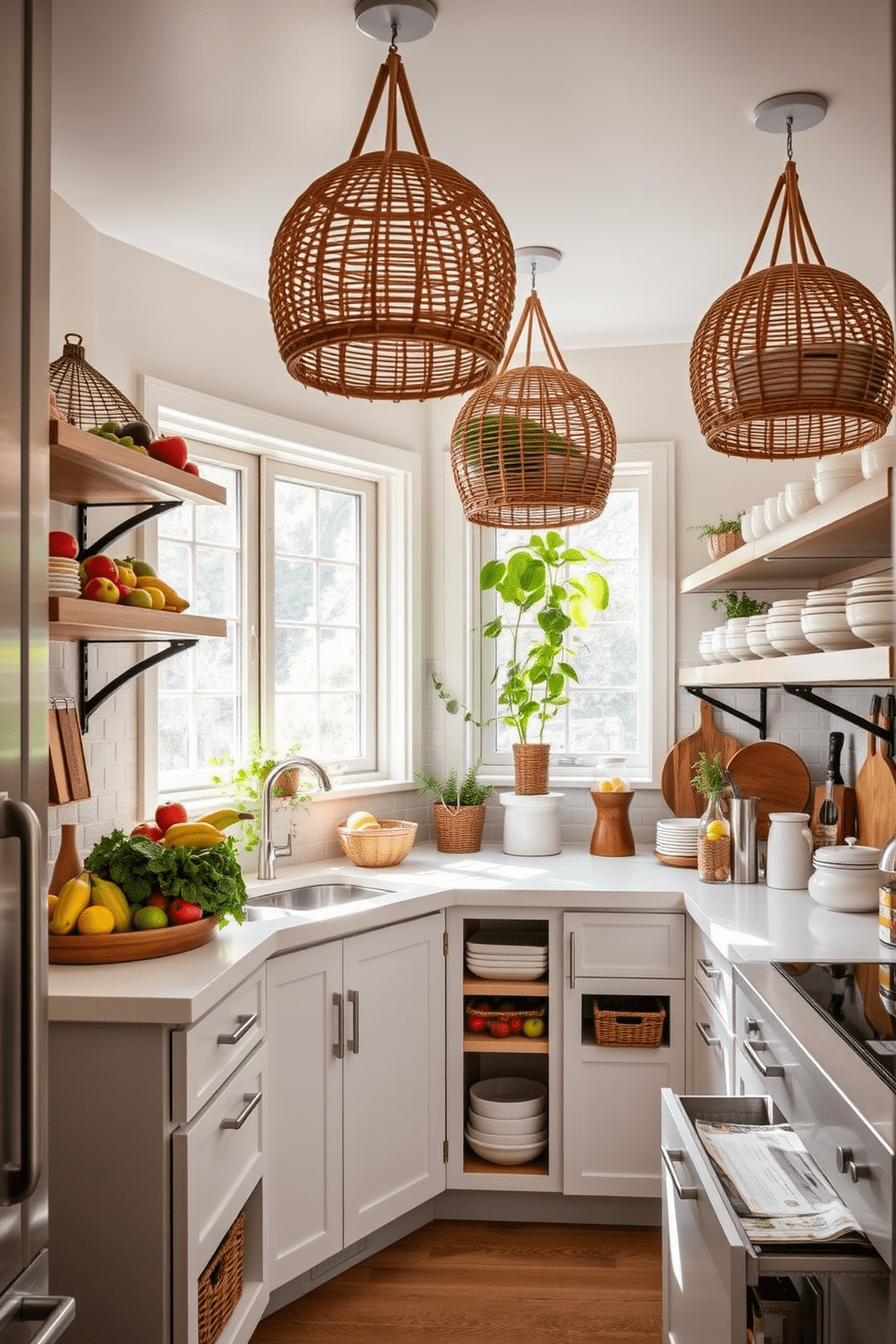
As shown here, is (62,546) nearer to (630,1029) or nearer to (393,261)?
(393,261)

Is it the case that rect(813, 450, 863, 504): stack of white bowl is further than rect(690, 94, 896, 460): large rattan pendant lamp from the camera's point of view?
Yes

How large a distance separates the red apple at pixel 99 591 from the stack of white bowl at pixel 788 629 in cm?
153

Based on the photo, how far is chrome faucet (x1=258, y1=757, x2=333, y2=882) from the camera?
3.08m

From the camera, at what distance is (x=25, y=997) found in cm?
110

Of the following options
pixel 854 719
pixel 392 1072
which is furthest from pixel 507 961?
pixel 854 719

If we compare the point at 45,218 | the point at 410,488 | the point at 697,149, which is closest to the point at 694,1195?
the point at 45,218

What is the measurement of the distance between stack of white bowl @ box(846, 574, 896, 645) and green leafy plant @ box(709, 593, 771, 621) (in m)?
1.33

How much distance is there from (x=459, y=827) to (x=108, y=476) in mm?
1839

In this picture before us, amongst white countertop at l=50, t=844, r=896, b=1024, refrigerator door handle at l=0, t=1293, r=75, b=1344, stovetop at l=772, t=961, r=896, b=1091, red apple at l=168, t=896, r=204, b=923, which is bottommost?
refrigerator door handle at l=0, t=1293, r=75, b=1344

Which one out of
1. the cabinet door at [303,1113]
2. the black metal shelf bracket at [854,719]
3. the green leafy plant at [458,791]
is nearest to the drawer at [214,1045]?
the cabinet door at [303,1113]

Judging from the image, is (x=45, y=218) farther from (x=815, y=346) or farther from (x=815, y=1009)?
(x=815, y=1009)

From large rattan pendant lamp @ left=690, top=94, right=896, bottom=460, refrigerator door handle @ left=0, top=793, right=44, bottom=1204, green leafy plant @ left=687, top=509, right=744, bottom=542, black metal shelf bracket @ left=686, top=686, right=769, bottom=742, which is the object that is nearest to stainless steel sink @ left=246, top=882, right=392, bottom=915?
black metal shelf bracket @ left=686, top=686, right=769, bottom=742

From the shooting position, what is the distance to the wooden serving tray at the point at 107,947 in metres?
2.19

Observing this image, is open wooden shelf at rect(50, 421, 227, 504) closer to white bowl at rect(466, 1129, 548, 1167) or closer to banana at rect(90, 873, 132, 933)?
banana at rect(90, 873, 132, 933)
